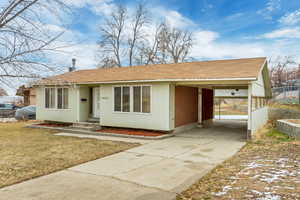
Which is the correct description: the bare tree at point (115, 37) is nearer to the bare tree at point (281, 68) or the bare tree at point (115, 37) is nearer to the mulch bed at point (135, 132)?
A: the mulch bed at point (135, 132)

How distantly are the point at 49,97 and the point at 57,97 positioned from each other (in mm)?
769

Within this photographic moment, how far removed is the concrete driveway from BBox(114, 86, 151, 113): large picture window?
332cm

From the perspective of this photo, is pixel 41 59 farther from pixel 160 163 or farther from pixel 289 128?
pixel 289 128

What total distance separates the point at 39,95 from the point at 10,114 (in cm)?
824

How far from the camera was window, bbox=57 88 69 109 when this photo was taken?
13.7 m

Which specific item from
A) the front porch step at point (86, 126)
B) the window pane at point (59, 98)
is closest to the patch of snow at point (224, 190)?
the front porch step at point (86, 126)

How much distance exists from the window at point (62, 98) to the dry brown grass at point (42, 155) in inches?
176

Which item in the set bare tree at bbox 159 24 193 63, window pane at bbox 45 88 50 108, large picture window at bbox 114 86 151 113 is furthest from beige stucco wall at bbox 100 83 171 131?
bare tree at bbox 159 24 193 63

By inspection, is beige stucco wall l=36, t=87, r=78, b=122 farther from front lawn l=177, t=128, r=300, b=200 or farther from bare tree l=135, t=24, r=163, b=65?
bare tree l=135, t=24, r=163, b=65

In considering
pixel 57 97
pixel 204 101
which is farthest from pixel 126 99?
pixel 204 101

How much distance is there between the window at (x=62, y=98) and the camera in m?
13.7

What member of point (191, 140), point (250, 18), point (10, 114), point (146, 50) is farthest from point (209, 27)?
point (10, 114)

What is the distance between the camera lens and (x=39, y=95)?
1491 centimetres

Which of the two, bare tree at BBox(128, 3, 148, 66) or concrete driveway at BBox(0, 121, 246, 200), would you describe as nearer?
concrete driveway at BBox(0, 121, 246, 200)
